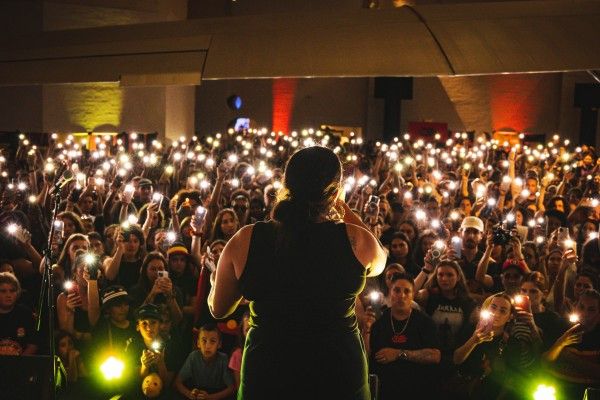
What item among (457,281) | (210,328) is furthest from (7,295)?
(457,281)

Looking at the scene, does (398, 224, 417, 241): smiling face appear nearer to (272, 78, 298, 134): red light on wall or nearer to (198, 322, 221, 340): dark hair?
(198, 322, 221, 340): dark hair

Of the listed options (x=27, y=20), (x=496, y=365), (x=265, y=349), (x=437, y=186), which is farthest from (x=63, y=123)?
(x=265, y=349)

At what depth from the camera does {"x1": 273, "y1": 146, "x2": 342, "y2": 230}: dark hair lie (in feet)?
8.32

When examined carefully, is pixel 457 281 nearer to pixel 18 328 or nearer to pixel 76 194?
pixel 18 328

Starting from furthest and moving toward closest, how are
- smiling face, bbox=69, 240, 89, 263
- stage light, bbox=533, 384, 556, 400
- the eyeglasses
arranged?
smiling face, bbox=69, 240, 89, 263 < the eyeglasses < stage light, bbox=533, 384, 556, 400

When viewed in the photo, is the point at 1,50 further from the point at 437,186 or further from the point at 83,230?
the point at 437,186

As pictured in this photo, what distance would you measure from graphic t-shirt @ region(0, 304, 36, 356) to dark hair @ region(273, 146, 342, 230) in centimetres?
396

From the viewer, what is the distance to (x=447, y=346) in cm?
594

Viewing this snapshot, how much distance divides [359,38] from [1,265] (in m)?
4.45

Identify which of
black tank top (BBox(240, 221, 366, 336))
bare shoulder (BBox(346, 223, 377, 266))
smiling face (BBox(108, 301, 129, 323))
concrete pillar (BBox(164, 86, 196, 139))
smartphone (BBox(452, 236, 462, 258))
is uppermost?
concrete pillar (BBox(164, 86, 196, 139))

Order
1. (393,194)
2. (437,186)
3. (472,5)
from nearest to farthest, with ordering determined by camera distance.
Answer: (472,5) → (393,194) → (437,186)

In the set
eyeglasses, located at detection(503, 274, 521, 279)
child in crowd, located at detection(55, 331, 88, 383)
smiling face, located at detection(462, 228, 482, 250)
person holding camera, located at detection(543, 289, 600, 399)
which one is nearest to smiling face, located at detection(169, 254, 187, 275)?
child in crowd, located at detection(55, 331, 88, 383)

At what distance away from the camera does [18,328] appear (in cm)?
589

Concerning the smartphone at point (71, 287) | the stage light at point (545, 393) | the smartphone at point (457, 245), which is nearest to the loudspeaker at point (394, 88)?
the smartphone at point (457, 245)
